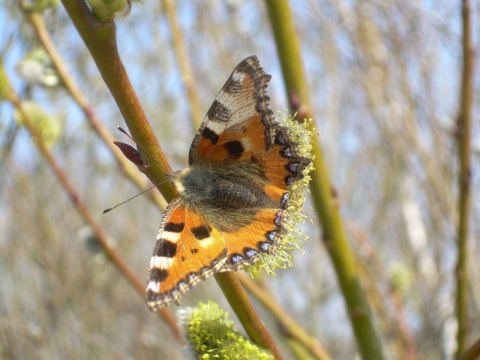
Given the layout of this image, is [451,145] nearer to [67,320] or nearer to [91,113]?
[91,113]

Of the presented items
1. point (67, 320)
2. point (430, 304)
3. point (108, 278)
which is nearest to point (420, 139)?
point (430, 304)

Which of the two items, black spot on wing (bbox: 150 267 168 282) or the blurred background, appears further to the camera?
the blurred background

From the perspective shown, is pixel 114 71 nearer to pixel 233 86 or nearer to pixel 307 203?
pixel 233 86

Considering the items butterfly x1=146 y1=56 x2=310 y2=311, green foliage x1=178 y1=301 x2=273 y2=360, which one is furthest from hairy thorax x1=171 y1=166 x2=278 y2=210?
green foliage x1=178 y1=301 x2=273 y2=360

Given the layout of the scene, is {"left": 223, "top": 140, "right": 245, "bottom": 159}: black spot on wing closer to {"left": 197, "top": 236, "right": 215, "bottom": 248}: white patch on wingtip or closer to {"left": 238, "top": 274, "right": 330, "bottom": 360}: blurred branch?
{"left": 197, "top": 236, "right": 215, "bottom": 248}: white patch on wingtip

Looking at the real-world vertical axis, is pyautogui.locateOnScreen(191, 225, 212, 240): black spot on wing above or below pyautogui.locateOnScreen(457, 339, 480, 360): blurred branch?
above

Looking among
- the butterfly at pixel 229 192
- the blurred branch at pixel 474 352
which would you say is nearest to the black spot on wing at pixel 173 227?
the butterfly at pixel 229 192

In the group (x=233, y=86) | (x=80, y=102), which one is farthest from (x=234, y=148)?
(x=80, y=102)
